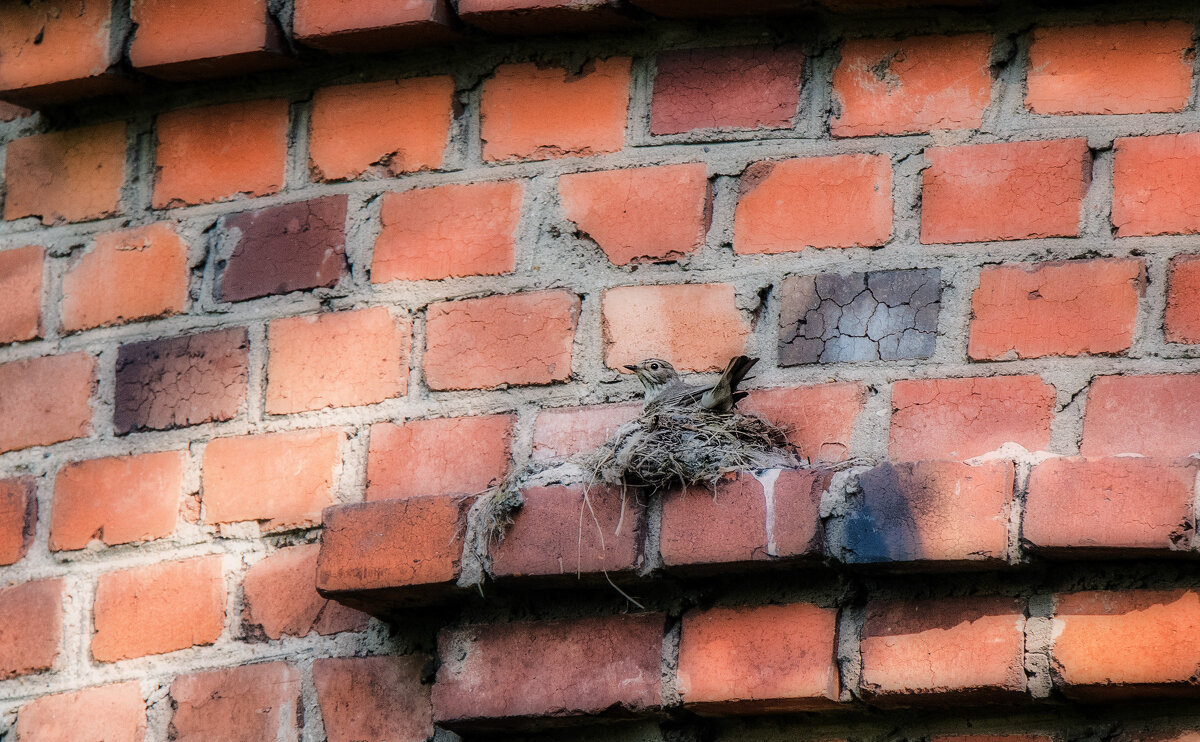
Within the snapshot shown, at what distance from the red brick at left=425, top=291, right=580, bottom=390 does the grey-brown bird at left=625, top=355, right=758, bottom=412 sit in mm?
82

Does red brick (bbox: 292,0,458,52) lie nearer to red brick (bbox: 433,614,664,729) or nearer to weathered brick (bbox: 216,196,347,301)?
weathered brick (bbox: 216,196,347,301)

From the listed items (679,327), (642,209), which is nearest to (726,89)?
(642,209)

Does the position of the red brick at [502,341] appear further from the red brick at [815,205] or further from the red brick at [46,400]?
the red brick at [46,400]

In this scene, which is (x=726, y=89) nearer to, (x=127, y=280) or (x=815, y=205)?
(x=815, y=205)

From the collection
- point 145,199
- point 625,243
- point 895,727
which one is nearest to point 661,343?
point 625,243

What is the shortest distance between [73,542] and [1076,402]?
1.02 metres

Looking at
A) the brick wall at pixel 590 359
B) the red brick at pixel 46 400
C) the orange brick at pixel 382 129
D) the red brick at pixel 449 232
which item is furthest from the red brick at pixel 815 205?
the red brick at pixel 46 400

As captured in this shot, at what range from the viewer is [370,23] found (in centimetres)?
162

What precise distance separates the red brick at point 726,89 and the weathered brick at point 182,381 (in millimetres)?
503

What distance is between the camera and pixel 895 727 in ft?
4.45

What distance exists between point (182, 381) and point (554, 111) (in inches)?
19.1

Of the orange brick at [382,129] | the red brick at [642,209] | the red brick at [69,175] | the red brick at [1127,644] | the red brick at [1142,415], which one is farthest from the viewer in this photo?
the red brick at [69,175]

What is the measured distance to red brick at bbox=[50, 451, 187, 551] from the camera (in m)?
1.63

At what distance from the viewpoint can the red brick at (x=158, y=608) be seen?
62.0 inches
